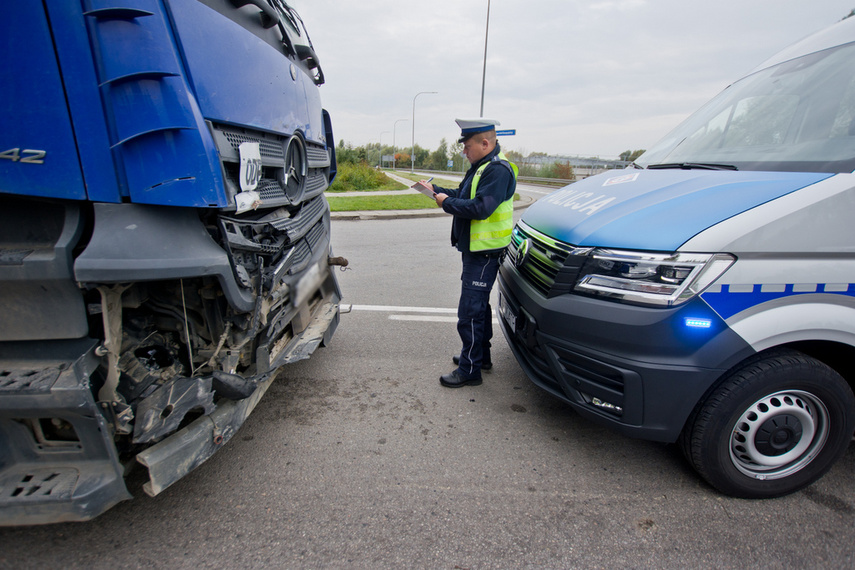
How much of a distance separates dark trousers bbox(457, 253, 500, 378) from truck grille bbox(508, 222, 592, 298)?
0.66 ft

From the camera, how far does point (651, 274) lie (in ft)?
6.24

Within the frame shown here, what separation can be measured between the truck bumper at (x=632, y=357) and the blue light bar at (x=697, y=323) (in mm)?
14

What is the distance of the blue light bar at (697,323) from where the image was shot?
6.09 feet

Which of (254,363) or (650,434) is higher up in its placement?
(254,363)

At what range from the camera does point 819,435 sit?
2080mm

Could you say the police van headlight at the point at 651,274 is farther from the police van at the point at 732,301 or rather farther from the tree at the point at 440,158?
the tree at the point at 440,158

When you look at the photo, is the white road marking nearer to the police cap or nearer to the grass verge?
the police cap

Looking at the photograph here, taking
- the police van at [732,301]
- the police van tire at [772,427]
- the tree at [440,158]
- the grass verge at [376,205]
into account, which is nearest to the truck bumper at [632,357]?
the police van at [732,301]

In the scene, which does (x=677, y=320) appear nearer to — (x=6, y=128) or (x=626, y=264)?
(x=626, y=264)

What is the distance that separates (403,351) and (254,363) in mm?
1635

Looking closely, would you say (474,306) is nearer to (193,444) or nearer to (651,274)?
(651,274)

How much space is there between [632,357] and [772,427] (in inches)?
30.6

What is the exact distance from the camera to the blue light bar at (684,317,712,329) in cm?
186

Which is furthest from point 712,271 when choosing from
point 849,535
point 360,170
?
point 360,170
